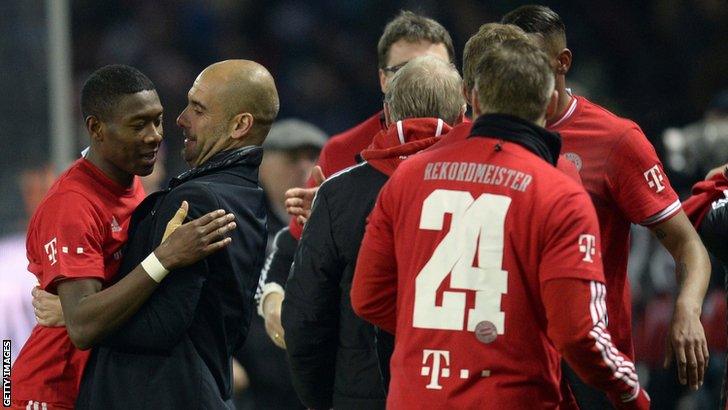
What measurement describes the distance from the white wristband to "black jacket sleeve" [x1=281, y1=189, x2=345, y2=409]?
1.47ft

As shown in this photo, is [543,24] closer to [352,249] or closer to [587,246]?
[352,249]

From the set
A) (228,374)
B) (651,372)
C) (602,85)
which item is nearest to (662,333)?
(651,372)

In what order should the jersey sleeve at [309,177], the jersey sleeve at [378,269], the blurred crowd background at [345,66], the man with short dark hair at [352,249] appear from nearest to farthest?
the jersey sleeve at [378,269] < the man with short dark hair at [352,249] < the jersey sleeve at [309,177] < the blurred crowd background at [345,66]

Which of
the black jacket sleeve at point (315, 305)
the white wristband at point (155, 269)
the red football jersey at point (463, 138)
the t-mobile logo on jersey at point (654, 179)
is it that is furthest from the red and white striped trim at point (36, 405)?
the t-mobile logo on jersey at point (654, 179)

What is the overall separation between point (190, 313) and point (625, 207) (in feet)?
4.39

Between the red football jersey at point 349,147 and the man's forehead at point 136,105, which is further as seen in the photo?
the red football jersey at point 349,147

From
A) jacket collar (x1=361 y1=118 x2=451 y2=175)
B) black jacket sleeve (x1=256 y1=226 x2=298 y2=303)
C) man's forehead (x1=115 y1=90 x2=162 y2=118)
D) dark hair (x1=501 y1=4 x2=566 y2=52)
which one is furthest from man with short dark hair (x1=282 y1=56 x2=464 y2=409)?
black jacket sleeve (x1=256 y1=226 x2=298 y2=303)

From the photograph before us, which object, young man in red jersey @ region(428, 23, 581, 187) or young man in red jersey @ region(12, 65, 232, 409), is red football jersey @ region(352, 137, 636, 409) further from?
young man in red jersey @ region(12, 65, 232, 409)

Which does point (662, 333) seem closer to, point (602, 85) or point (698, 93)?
point (698, 93)

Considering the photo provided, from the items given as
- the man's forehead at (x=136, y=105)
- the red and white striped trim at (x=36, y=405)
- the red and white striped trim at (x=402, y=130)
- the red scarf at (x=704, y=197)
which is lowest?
the red and white striped trim at (x=36, y=405)

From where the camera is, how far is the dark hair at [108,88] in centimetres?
385

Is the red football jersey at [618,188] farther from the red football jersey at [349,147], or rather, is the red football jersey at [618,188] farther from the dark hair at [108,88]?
the dark hair at [108,88]

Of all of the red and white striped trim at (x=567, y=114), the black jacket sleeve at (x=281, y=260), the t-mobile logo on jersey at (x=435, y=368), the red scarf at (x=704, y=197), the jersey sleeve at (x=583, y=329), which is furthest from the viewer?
the black jacket sleeve at (x=281, y=260)

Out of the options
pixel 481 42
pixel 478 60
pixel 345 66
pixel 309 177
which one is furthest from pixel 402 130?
pixel 345 66
